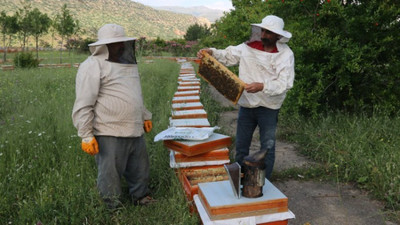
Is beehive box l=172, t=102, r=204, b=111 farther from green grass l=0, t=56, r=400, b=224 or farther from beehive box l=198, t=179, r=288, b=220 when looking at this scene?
beehive box l=198, t=179, r=288, b=220

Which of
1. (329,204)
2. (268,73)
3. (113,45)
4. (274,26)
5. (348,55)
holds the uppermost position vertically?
(274,26)

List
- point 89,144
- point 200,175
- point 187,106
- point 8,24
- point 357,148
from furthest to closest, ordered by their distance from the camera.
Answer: point 8,24, point 187,106, point 357,148, point 200,175, point 89,144

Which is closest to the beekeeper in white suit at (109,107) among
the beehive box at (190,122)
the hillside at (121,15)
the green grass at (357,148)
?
the beehive box at (190,122)

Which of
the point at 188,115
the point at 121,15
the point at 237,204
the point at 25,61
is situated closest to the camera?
the point at 237,204

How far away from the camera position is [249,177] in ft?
7.34

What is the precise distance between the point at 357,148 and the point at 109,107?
10.6ft

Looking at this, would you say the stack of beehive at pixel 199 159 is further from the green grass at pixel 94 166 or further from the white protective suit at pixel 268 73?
the white protective suit at pixel 268 73

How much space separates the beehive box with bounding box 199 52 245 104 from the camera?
3.12 m

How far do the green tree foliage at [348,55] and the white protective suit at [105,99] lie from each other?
10.4 ft

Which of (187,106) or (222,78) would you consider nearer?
(222,78)

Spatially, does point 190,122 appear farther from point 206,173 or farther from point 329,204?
point 329,204

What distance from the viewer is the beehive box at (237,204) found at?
2.09 meters

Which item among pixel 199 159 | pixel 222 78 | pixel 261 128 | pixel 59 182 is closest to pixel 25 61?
pixel 59 182

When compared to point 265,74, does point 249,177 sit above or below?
below
